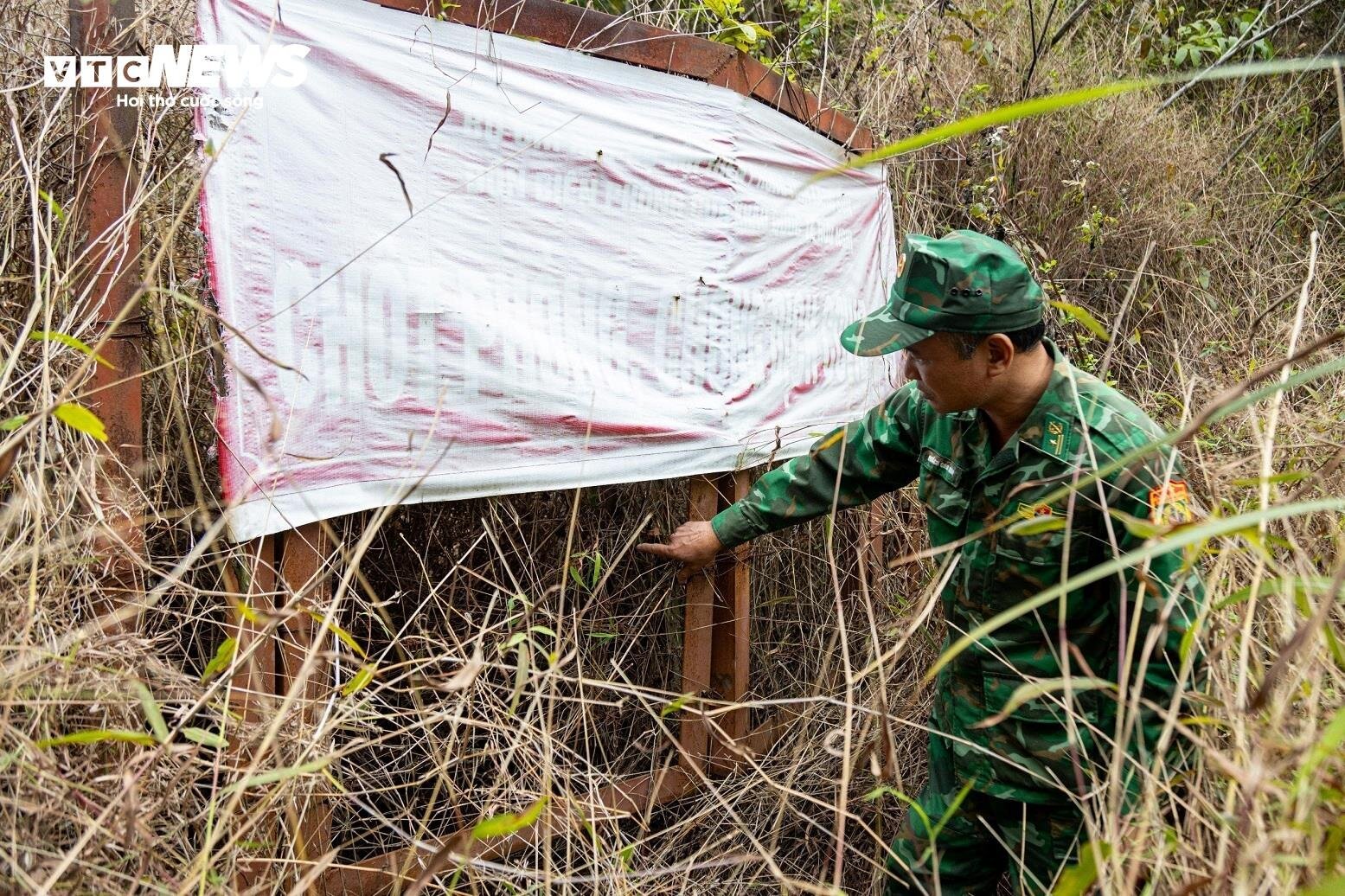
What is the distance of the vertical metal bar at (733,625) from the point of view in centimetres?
289

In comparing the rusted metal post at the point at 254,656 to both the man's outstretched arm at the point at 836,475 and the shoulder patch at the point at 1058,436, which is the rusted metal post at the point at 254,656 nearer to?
the man's outstretched arm at the point at 836,475

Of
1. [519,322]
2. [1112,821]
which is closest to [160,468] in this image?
[519,322]

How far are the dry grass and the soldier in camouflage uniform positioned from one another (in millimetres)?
159

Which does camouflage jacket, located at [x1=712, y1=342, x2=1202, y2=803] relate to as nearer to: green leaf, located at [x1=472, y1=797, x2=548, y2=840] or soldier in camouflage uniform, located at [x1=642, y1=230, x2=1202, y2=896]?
soldier in camouflage uniform, located at [x1=642, y1=230, x2=1202, y2=896]

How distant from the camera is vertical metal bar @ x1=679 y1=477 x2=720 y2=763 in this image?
280cm

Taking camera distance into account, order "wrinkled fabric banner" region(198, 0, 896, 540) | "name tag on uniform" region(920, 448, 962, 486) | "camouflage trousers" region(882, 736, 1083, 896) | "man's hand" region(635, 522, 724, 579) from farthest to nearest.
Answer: "man's hand" region(635, 522, 724, 579) → "name tag on uniform" region(920, 448, 962, 486) → "camouflage trousers" region(882, 736, 1083, 896) → "wrinkled fabric banner" region(198, 0, 896, 540)

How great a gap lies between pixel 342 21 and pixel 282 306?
1.95 ft

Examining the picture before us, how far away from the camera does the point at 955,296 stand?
80.4 inches

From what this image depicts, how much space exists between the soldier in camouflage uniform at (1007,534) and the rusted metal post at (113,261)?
1.32 m

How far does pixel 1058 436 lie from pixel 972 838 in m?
1.00

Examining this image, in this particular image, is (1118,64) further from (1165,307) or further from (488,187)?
(488,187)

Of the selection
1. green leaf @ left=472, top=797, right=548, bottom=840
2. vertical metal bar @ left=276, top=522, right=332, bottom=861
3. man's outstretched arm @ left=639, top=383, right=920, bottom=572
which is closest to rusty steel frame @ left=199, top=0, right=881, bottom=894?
vertical metal bar @ left=276, top=522, right=332, bottom=861

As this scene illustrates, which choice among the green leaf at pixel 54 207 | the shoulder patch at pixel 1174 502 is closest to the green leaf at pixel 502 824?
the shoulder patch at pixel 1174 502

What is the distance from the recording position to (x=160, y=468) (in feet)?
6.25
